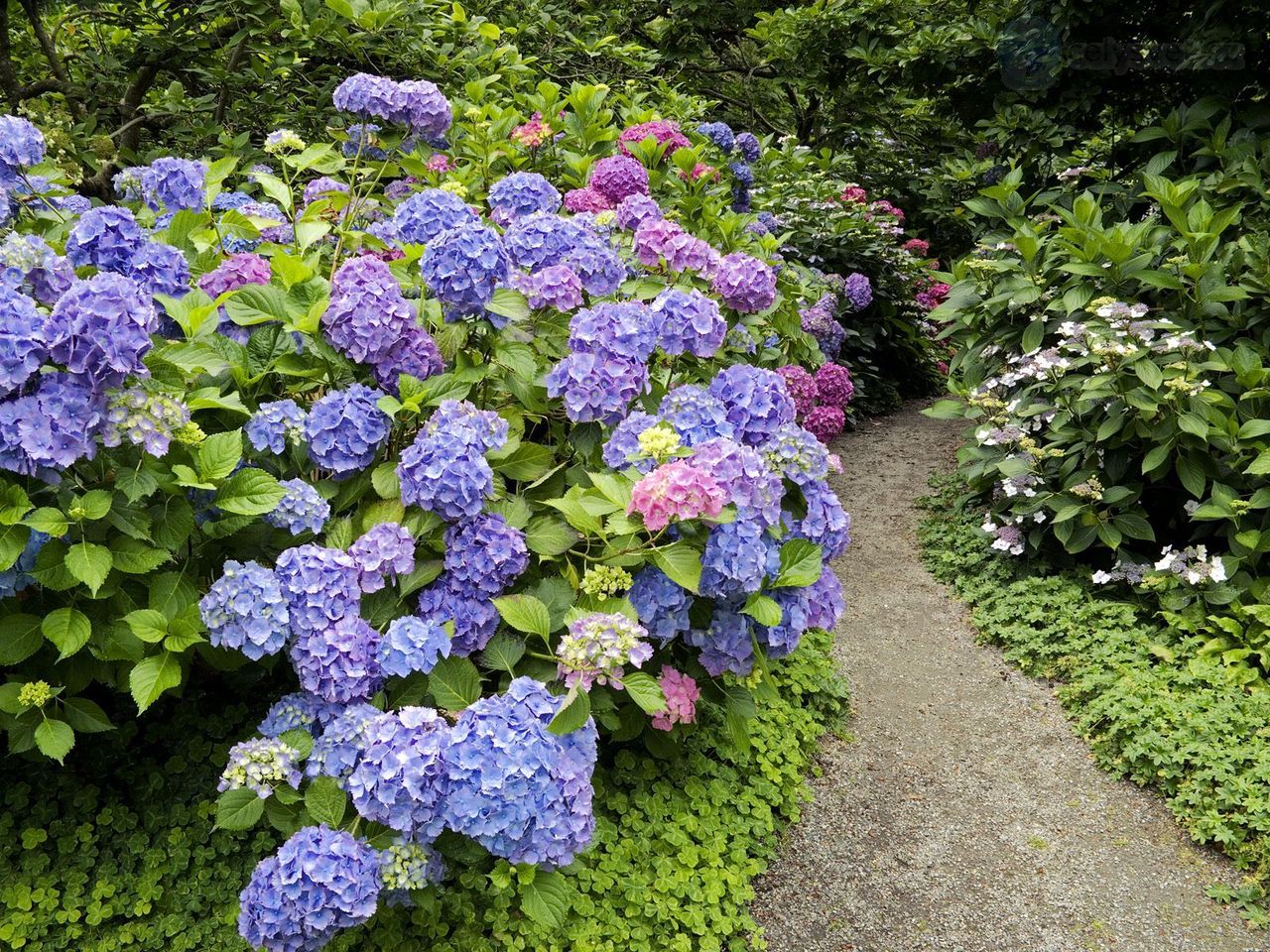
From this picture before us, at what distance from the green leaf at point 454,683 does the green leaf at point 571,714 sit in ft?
0.87

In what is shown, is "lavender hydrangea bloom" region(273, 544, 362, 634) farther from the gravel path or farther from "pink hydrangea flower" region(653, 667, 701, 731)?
the gravel path

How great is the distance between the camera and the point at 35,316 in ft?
5.37

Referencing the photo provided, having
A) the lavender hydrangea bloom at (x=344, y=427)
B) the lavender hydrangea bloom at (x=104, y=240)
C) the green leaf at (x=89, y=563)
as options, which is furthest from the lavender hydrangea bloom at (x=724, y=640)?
the lavender hydrangea bloom at (x=104, y=240)

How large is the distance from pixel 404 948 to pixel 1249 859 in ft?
8.00

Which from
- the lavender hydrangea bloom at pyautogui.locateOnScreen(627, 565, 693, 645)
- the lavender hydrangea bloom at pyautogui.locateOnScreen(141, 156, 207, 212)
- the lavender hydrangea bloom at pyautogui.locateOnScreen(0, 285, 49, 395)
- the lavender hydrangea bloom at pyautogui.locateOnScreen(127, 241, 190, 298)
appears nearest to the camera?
the lavender hydrangea bloom at pyautogui.locateOnScreen(0, 285, 49, 395)

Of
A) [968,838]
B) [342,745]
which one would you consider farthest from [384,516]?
[968,838]

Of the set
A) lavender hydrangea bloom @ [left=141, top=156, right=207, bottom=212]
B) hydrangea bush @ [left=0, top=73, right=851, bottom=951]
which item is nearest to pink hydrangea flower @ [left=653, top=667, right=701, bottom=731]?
hydrangea bush @ [left=0, top=73, right=851, bottom=951]

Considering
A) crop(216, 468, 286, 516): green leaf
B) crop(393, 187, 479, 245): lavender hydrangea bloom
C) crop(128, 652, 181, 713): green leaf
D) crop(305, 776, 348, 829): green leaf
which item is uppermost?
crop(393, 187, 479, 245): lavender hydrangea bloom

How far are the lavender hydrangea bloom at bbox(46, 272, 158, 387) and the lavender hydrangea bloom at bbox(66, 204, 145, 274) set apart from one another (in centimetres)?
→ 44

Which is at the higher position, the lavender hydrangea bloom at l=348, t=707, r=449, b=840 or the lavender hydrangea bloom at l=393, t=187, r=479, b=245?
the lavender hydrangea bloom at l=393, t=187, r=479, b=245

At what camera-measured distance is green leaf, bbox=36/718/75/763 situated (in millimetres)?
1881

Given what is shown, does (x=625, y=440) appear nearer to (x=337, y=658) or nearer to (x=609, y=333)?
(x=609, y=333)

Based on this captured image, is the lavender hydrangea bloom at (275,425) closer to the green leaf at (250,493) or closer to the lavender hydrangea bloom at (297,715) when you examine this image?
the green leaf at (250,493)

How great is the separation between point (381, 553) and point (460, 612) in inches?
8.7
